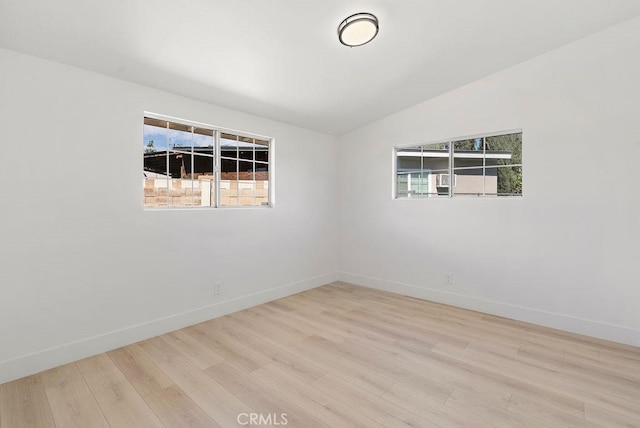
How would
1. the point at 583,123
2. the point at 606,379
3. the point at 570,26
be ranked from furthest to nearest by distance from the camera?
the point at 583,123 → the point at 570,26 → the point at 606,379

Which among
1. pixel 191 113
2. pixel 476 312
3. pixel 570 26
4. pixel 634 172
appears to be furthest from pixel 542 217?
pixel 191 113

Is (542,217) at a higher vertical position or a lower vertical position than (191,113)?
lower

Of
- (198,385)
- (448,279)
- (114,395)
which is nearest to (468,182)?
(448,279)

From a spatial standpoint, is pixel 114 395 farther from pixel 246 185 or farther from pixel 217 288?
pixel 246 185

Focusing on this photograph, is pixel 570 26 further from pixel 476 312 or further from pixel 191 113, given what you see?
pixel 191 113

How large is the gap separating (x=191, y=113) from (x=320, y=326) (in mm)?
2547

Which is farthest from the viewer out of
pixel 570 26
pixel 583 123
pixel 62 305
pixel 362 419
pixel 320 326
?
pixel 320 326

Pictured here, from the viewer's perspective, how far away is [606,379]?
2098 millimetres

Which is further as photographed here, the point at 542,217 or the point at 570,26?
the point at 542,217

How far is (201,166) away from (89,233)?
122 centimetres

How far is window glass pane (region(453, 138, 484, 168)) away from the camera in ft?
11.6

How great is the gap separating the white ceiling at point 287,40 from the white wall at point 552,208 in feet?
0.92

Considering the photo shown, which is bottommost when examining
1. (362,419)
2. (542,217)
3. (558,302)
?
(362,419)

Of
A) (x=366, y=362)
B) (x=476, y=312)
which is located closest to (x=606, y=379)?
(x=476, y=312)
